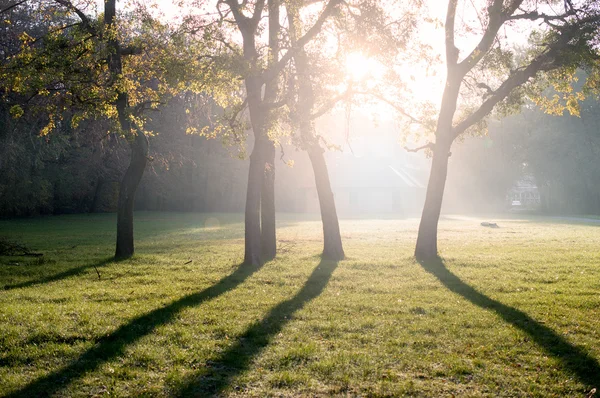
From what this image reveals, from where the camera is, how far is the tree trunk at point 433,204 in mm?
17562

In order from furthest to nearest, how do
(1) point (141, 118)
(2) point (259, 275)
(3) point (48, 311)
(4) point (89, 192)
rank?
(4) point (89, 192) < (1) point (141, 118) < (2) point (259, 275) < (3) point (48, 311)

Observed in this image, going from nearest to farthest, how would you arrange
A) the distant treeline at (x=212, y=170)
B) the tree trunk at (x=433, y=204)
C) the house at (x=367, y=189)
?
the tree trunk at (x=433, y=204) → the distant treeline at (x=212, y=170) → the house at (x=367, y=189)

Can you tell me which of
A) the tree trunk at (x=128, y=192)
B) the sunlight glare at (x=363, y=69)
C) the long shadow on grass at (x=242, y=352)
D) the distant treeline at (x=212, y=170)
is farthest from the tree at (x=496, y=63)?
the distant treeline at (x=212, y=170)

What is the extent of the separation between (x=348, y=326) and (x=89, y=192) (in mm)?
45752

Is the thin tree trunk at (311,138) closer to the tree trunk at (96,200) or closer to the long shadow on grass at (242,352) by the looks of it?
the long shadow on grass at (242,352)

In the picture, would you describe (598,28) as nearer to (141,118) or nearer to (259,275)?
(259,275)

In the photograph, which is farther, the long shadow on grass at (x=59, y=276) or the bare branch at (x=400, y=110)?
the bare branch at (x=400, y=110)

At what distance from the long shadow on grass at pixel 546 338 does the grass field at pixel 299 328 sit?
0.10ft

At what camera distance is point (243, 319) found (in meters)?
9.62

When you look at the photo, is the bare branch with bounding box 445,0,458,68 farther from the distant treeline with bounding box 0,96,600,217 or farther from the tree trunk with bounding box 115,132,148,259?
the distant treeline with bounding box 0,96,600,217

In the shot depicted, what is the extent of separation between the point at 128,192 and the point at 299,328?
36.0ft

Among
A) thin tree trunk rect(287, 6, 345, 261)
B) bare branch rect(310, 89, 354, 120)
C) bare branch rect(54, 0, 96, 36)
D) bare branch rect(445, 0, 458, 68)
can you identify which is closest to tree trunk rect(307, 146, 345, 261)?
thin tree trunk rect(287, 6, 345, 261)

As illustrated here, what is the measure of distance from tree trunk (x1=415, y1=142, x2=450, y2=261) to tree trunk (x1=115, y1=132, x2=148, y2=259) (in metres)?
9.56

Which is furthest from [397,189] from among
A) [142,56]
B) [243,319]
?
[243,319]
